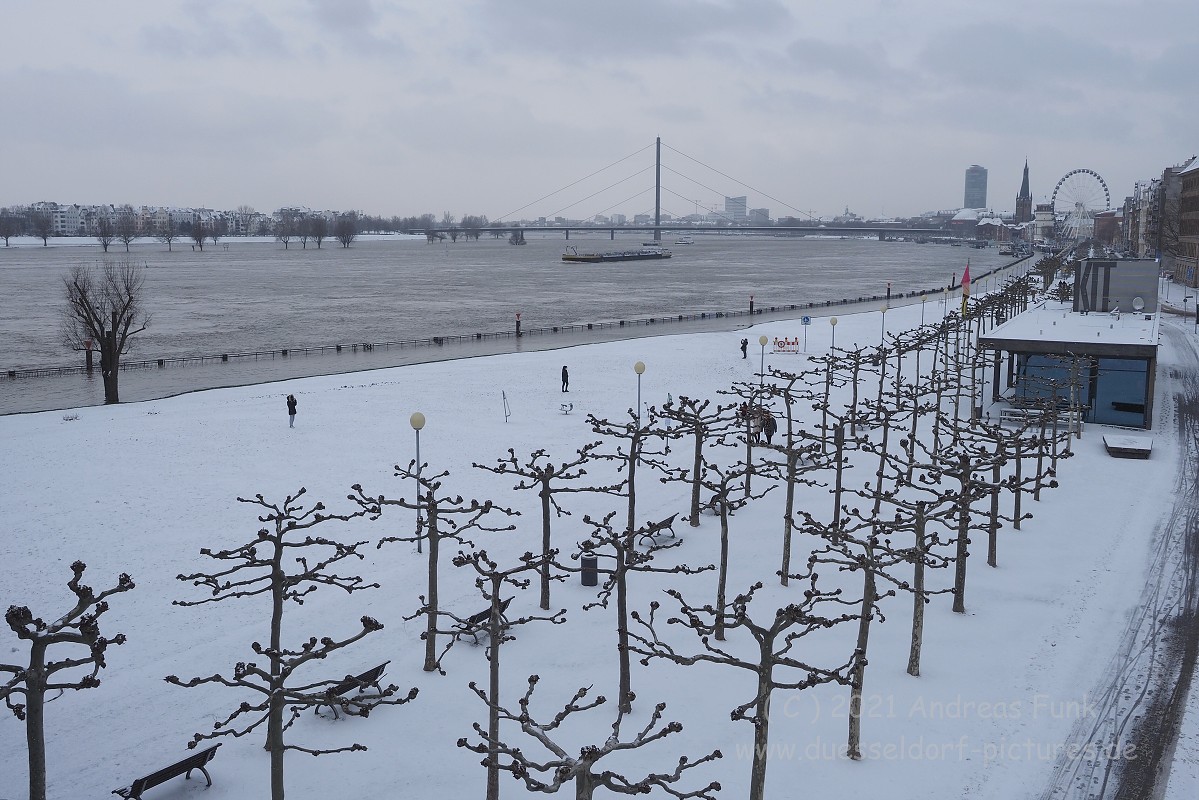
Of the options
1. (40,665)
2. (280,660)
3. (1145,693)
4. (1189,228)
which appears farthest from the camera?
(1189,228)

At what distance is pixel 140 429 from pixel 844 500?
18.4m

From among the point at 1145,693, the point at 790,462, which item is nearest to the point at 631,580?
the point at 790,462

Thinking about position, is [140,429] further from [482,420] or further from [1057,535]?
[1057,535]

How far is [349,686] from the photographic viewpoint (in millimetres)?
9844

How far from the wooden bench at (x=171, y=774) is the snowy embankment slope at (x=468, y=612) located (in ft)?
1.10

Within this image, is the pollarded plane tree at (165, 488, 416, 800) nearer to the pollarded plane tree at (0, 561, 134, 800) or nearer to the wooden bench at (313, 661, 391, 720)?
the wooden bench at (313, 661, 391, 720)

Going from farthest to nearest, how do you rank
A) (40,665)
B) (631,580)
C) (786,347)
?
(786,347), (631,580), (40,665)

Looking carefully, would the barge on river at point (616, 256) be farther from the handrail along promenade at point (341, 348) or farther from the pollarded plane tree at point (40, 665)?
the pollarded plane tree at point (40, 665)

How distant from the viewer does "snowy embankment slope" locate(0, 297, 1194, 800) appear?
10.9 meters

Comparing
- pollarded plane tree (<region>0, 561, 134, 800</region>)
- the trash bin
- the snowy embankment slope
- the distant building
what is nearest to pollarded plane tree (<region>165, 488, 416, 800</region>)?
the snowy embankment slope

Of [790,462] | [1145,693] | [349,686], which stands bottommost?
[1145,693]

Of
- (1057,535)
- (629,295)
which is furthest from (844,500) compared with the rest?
(629,295)

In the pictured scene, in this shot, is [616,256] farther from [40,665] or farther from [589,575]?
[40,665]

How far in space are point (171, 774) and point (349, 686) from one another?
2.23m
